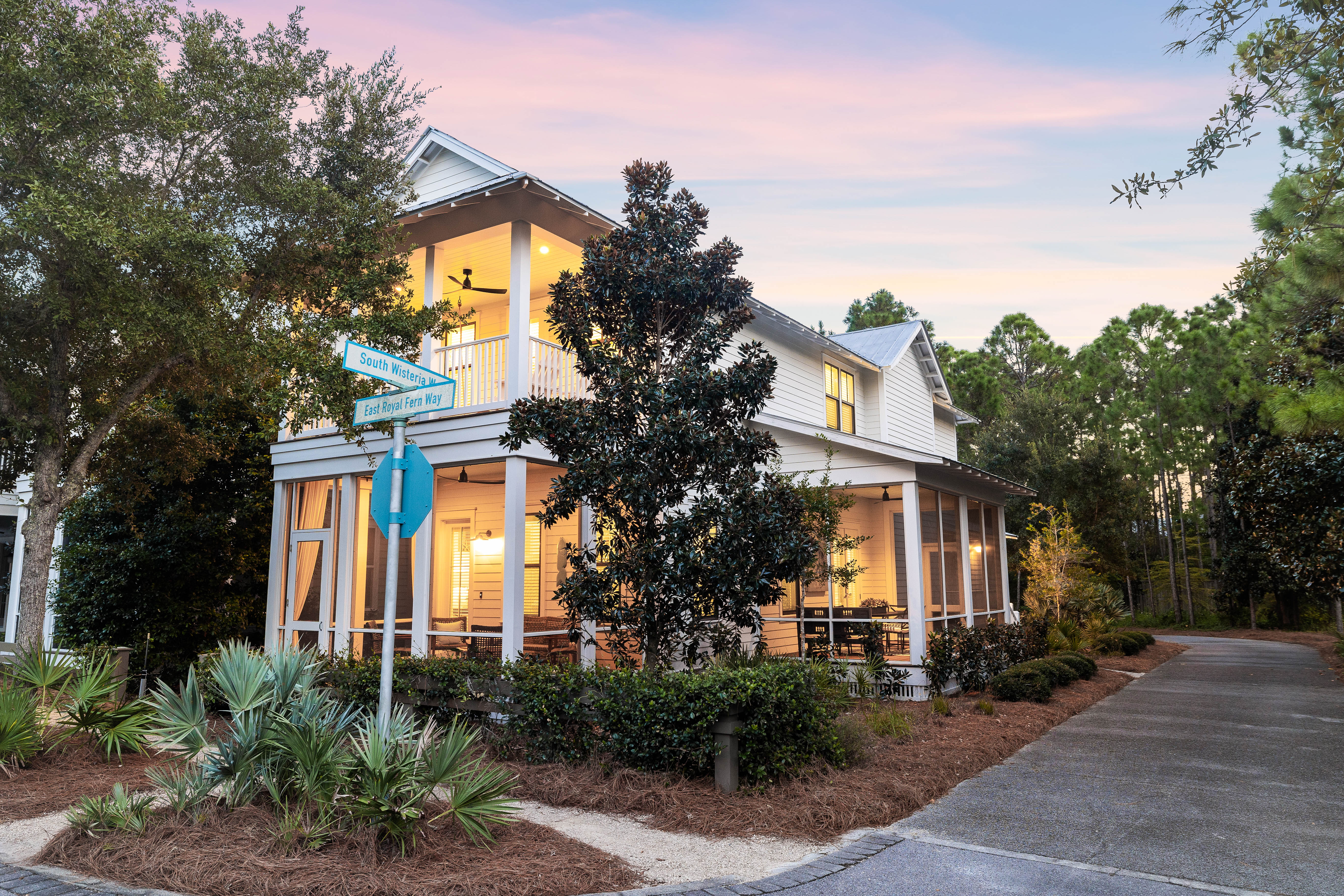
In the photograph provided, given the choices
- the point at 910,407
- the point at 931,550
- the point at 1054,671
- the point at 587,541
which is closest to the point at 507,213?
the point at 587,541

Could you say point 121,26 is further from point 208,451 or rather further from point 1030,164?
point 1030,164

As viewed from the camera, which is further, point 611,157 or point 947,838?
point 611,157

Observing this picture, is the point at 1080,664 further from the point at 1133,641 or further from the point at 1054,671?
the point at 1133,641

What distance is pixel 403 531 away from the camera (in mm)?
5414

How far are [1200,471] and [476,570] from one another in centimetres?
3222

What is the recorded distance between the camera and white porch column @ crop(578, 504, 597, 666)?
32.3ft

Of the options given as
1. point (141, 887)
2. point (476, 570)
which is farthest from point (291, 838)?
point (476, 570)

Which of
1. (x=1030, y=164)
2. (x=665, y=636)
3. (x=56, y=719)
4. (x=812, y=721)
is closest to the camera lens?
(x=812, y=721)

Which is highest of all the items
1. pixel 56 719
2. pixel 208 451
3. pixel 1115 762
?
pixel 208 451

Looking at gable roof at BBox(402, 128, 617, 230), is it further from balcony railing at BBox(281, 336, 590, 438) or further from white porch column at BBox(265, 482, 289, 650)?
white porch column at BBox(265, 482, 289, 650)

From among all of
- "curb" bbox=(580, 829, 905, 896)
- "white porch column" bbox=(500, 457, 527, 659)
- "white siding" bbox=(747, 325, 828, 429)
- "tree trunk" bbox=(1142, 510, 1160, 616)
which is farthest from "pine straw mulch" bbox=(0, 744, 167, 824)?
Answer: "tree trunk" bbox=(1142, 510, 1160, 616)

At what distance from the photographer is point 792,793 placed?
6227 mm

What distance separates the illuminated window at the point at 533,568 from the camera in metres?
12.8

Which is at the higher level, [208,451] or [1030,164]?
[1030,164]
